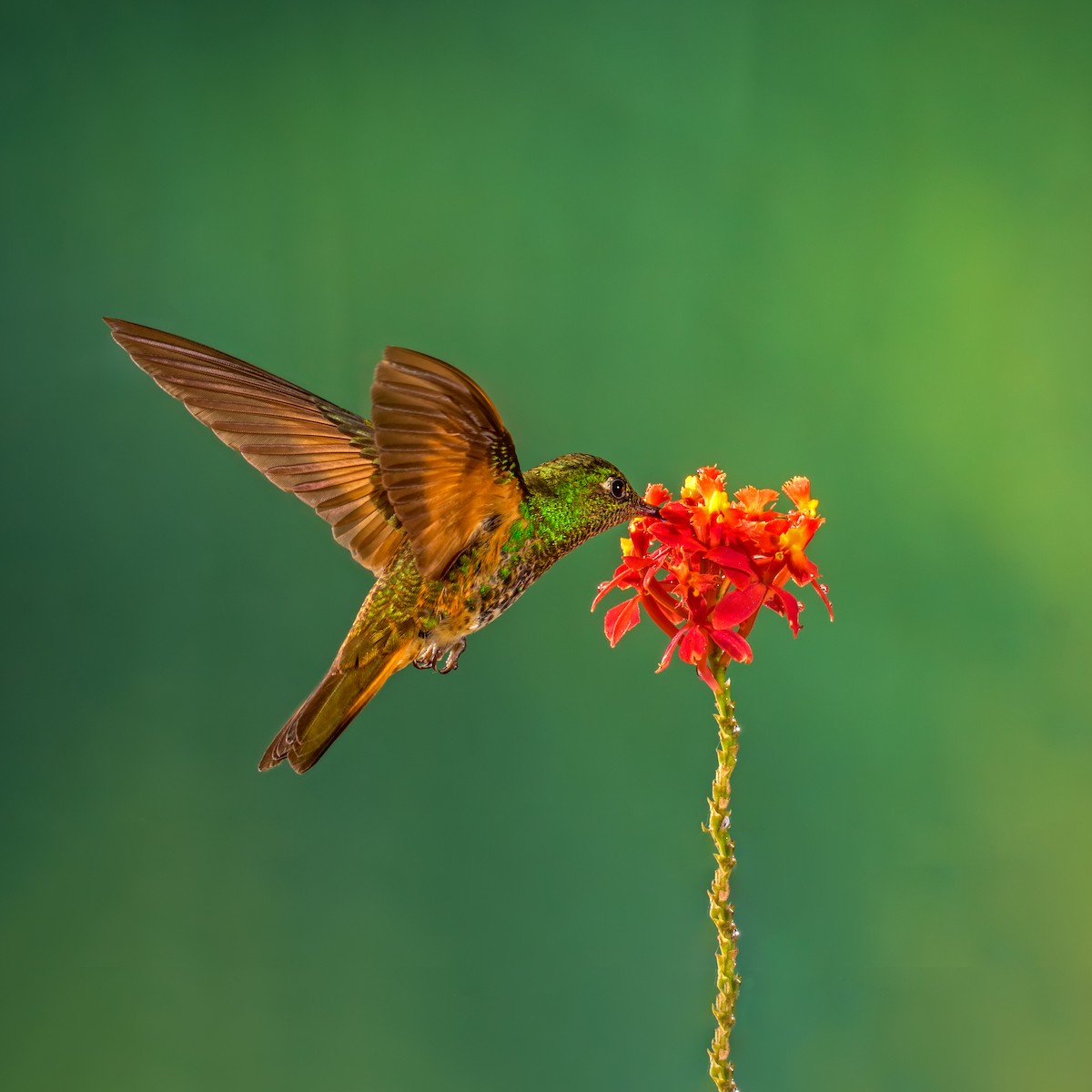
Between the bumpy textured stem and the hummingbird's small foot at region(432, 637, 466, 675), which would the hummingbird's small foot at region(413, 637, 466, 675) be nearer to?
the hummingbird's small foot at region(432, 637, 466, 675)

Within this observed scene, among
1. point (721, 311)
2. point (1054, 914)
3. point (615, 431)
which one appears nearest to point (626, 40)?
point (721, 311)

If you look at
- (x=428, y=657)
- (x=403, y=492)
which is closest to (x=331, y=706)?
(x=428, y=657)

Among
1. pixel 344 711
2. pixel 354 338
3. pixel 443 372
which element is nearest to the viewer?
pixel 443 372

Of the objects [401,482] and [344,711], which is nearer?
[401,482]

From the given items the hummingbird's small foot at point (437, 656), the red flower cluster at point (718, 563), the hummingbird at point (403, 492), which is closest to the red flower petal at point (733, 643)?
the red flower cluster at point (718, 563)

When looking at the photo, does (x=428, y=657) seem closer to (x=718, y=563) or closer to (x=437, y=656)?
(x=437, y=656)

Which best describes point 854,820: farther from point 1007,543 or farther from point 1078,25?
point 1078,25

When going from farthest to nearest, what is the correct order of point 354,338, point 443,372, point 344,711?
point 354,338
point 344,711
point 443,372
